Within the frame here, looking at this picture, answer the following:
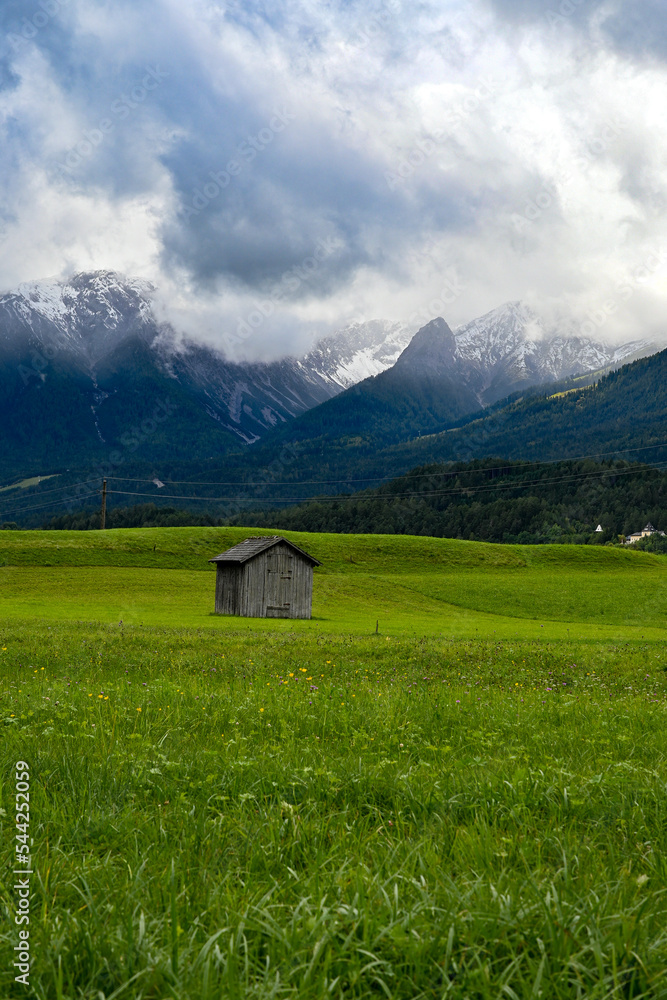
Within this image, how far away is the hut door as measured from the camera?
171ft

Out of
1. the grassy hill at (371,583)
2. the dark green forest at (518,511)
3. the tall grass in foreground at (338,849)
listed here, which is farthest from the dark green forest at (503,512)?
the tall grass in foreground at (338,849)

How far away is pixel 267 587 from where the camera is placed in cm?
5247

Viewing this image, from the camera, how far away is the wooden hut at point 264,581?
168ft

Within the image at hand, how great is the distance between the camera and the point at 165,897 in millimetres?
3707

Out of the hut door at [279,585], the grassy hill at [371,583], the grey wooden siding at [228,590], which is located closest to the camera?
the grassy hill at [371,583]

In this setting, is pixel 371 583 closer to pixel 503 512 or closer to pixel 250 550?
pixel 250 550

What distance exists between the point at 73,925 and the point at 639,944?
2.65 meters

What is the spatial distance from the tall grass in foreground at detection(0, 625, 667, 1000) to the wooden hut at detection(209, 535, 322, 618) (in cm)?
4172

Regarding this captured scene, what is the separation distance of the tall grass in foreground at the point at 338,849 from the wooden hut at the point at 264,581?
1642 inches

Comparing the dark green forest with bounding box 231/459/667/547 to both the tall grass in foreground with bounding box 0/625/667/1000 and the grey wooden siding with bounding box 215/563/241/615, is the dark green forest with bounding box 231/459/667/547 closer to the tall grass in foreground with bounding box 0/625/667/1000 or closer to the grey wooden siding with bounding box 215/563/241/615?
the grey wooden siding with bounding box 215/563/241/615

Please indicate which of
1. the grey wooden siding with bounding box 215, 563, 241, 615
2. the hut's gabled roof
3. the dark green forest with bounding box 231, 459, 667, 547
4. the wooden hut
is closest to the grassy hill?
the grey wooden siding with bounding box 215, 563, 241, 615

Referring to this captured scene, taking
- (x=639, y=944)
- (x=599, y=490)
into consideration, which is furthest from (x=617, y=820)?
(x=599, y=490)

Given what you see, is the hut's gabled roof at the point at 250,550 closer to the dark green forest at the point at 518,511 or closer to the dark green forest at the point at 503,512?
the dark green forest at the point at 518,511

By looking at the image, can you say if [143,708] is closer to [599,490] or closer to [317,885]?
[317,885]
